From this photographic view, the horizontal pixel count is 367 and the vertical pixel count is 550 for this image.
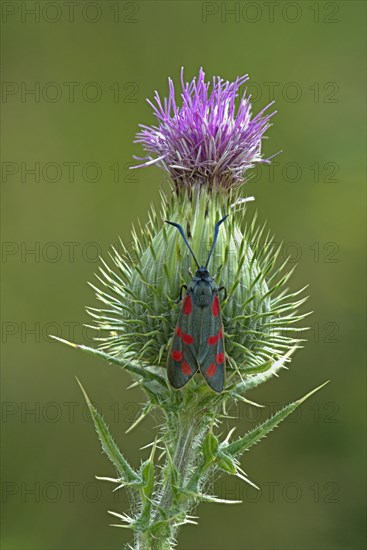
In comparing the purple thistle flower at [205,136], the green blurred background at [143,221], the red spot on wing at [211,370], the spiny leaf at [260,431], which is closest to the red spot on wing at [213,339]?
the red spot on wing at [211,370]

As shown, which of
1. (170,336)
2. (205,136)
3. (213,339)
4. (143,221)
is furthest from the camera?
(143,221)

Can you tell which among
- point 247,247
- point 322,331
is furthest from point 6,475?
point 247,247

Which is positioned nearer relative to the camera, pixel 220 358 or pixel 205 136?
pixel 220 358

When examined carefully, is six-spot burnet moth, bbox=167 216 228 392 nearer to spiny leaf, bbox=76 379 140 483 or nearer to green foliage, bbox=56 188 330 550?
green foliage, bbox=56 188 330 550

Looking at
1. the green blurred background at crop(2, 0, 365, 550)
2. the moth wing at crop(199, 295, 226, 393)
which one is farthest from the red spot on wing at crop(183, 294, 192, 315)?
the green blurred background at crop(2, 0, 365, 550)

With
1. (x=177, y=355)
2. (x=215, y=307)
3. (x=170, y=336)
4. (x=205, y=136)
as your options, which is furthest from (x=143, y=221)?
(x=177, y=355)

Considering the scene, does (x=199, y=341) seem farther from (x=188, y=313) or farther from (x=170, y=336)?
(x=170, y=336)
